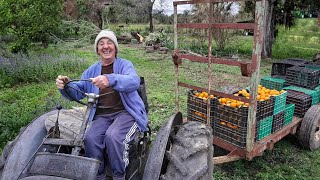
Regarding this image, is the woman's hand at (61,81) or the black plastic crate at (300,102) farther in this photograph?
the black plastic crate at (300,102)

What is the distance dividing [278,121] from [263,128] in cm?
42

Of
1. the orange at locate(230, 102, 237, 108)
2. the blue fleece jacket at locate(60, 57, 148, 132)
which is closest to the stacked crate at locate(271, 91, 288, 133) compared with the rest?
the orange at locate(230, 102, 237, 108)

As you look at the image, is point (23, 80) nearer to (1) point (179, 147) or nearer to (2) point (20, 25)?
(2) point (20, 25)

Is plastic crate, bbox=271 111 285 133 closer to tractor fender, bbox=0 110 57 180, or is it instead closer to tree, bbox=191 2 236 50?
tractor fender, bbox=0 110 57 180

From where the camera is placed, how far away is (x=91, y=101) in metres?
2.24

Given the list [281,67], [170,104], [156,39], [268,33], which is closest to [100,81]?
[170,104]

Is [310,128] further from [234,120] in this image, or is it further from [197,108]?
[197,108]

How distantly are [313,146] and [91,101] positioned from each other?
418 centimetres

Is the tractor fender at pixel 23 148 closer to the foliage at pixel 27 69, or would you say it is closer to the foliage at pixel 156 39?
the foliage at pixel 27 69

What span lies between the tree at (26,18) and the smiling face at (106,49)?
7415 mm

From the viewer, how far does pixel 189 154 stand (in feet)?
7.95

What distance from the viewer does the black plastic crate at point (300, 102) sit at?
16.3 ft

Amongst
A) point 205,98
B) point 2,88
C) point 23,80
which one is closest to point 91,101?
point 205,98

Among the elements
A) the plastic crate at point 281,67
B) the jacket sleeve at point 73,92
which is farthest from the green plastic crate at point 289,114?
the jacket sleeve at point 73,92
